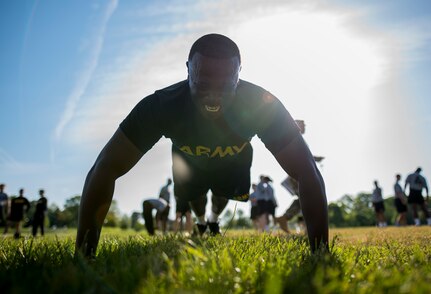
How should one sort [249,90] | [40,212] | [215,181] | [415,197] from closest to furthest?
[249,90], [215,181], [415,197], [40,212]

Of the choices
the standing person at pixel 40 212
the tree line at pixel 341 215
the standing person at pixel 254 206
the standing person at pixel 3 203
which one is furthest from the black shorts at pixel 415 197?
the tree line at pixel 341 215

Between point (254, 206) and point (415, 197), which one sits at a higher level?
point (415, 197)

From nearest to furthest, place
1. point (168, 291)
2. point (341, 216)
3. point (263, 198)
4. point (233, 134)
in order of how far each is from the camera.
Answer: point (168, 291), point (233, 134), point (263, 198), point (341, 216)

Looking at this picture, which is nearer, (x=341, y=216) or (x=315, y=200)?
(x=315, y=200)

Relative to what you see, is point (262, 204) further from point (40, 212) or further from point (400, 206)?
point (40, 212)

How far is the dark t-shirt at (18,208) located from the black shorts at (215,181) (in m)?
14.6

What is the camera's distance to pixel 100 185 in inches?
109

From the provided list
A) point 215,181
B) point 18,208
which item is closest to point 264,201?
point 215,181

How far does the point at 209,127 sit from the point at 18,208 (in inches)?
661

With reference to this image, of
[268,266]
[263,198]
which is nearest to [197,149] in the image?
[268,266]

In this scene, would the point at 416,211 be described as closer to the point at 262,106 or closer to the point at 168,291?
the point at 262,106

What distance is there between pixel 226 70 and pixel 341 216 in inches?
4074

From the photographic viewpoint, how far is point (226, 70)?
270 cm

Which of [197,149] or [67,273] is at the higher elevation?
[197,149]
